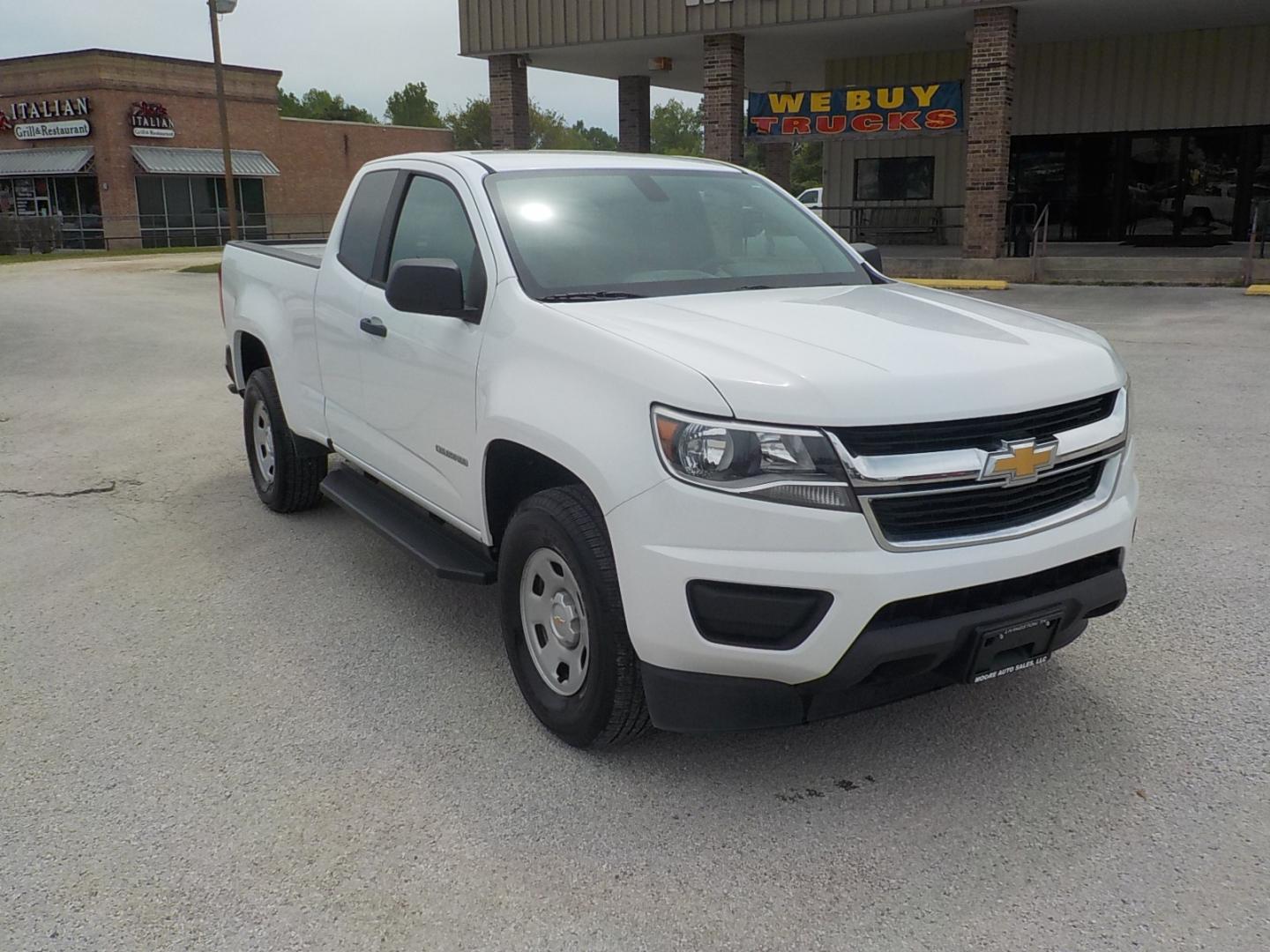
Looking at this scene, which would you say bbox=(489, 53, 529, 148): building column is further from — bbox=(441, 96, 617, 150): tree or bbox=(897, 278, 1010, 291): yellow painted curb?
bbox=(441, 96, 617, 150): tree

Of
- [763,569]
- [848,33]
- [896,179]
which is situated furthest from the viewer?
[896,179]

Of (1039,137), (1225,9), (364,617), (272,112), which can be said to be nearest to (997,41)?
(1225,9)

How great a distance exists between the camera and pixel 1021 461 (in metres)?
3.13

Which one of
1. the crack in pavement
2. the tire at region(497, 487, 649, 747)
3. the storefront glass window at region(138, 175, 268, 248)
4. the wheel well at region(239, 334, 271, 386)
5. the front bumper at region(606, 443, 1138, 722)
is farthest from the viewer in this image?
the storefront glass window at region(138, 175, 268, 248)

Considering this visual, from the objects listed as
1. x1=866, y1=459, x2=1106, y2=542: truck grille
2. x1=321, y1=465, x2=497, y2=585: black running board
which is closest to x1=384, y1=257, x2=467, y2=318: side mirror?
x1=321, y1=465, x2=497, y2=585: black running board

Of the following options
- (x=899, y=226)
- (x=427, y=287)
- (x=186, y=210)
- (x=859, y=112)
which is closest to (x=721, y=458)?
(x=427, y=287)

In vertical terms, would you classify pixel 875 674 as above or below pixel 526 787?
above

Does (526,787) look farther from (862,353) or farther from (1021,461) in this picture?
(1021,461)

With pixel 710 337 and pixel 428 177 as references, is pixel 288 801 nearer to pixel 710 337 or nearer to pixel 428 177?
pixel 710 337

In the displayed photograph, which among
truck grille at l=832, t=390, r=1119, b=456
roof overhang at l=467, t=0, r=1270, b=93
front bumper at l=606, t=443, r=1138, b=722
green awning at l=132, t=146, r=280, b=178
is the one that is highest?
roof overhang at l=467, t=0, r=1270, b=93

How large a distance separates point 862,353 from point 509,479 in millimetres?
1349

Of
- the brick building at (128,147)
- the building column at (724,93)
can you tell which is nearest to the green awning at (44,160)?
the brick building at (128,147)

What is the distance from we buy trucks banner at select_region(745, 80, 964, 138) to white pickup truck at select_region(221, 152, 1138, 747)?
17.5m

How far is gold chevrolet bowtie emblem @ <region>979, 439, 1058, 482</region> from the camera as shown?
10.1 ft
